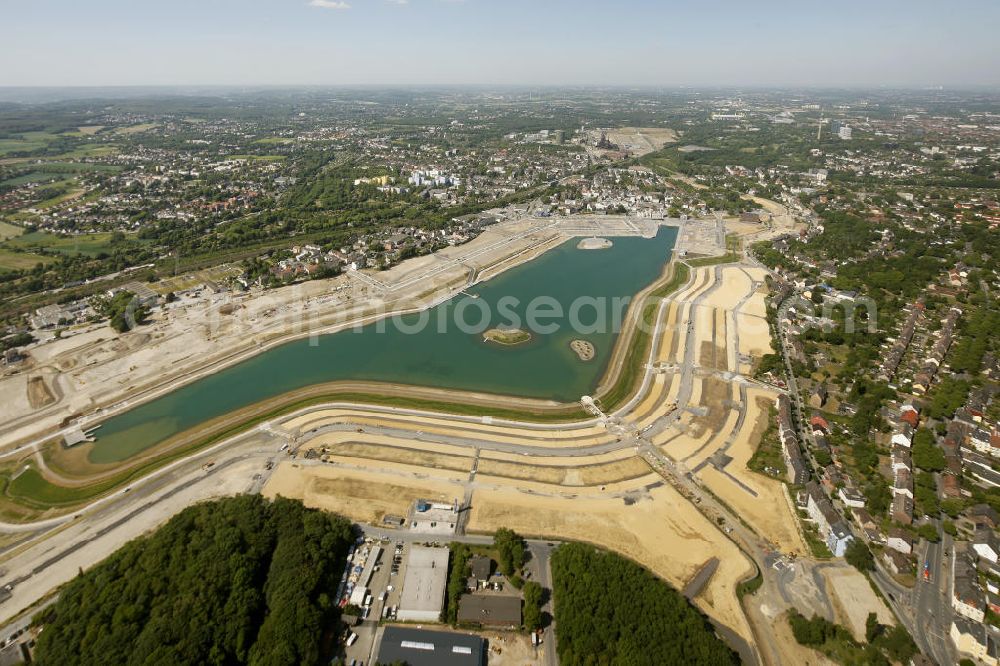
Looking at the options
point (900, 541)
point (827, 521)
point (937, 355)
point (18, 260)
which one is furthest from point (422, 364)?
point (18, 260)

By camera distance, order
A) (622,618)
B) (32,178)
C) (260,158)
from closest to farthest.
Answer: (622,618) < (32,178) < (260,158)

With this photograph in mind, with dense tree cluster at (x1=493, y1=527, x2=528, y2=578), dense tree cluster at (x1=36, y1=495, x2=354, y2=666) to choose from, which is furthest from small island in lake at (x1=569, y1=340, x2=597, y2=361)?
dense tree cluster at (x1=36, y1=495, x2=354, y2=666)

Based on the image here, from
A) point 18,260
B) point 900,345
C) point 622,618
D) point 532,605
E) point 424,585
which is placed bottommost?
point 424,585

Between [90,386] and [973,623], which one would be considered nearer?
[973,623]

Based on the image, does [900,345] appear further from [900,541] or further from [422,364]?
[422,364]

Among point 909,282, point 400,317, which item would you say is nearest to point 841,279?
point 909,282

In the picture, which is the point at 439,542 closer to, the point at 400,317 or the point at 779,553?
the point at 779,553
